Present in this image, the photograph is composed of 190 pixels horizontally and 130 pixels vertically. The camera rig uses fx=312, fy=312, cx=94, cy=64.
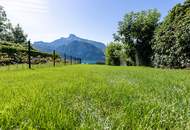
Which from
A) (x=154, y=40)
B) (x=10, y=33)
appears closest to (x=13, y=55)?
(x=154, y=40)

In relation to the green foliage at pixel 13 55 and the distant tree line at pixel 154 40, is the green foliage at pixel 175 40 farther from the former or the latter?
the green foliage at pixel 13 55

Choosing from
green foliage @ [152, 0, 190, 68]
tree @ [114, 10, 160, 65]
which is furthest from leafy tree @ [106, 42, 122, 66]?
green foliage @ [152, 0, 190, 68]

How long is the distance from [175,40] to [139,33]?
1934 cm

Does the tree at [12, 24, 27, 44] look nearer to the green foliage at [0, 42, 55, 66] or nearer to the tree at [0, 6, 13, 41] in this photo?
the tree at [0, 6, 13, 41]

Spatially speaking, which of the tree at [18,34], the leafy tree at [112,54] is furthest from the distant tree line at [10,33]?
the leafy tree at [112,54]

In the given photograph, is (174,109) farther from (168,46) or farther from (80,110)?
(168,46)

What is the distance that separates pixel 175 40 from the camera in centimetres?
2912

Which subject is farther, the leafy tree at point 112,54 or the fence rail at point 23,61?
the leafy tree at point 112,54

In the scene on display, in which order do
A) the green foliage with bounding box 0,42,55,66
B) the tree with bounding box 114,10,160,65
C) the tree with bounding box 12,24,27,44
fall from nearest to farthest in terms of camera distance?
the green foliage with bounding box 0,42,55,66 < the tree with bounding box 114,10,160,65 < the tree with bounding box 12,24,27,44

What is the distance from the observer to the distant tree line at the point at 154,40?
2734cm

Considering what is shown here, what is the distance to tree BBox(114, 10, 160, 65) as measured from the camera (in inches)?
1841

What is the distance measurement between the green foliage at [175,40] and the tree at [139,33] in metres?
9.74

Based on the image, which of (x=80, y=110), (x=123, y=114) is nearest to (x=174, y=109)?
(x=123, y=114)

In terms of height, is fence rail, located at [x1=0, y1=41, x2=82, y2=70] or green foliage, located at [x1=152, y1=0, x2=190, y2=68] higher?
green foliage, located at [x1=152, y1=0, x2=190, y2=68]
